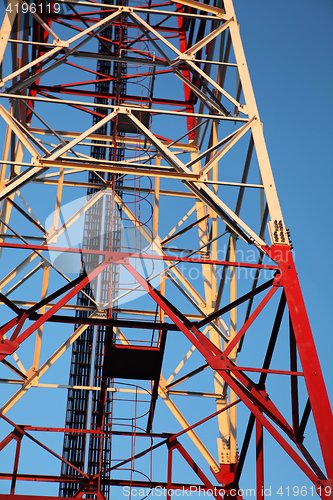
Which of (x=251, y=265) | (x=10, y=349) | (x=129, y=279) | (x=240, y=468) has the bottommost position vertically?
(x=240, y=468)

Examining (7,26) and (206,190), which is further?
(7,26)

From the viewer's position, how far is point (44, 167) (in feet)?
37.9

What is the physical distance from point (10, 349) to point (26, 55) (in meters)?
9.07

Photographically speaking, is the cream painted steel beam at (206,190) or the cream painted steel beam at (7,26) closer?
the cream painted steel beam at (206,190)

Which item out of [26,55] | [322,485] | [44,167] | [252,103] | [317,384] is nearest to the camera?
[322,485]

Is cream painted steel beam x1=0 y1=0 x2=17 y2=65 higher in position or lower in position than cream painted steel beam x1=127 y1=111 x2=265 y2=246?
higher

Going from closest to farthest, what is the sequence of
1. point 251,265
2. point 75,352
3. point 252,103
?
point 251,265 → point 252,103 → point 75,352

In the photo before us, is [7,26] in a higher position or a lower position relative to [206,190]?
higher

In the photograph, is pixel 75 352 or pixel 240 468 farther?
pixel 75 352

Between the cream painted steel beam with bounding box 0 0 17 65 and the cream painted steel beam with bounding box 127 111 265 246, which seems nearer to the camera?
the cream painted steel beam with bounding box 127 111 265 246

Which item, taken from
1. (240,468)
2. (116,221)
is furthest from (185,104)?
(240,468)

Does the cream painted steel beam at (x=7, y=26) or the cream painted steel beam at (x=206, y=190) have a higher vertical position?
the cream painted steel beam at (x=7, y=26)

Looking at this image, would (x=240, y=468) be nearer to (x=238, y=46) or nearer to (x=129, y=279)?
(x=129, y=279)

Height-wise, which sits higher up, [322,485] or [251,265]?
[251,265]
